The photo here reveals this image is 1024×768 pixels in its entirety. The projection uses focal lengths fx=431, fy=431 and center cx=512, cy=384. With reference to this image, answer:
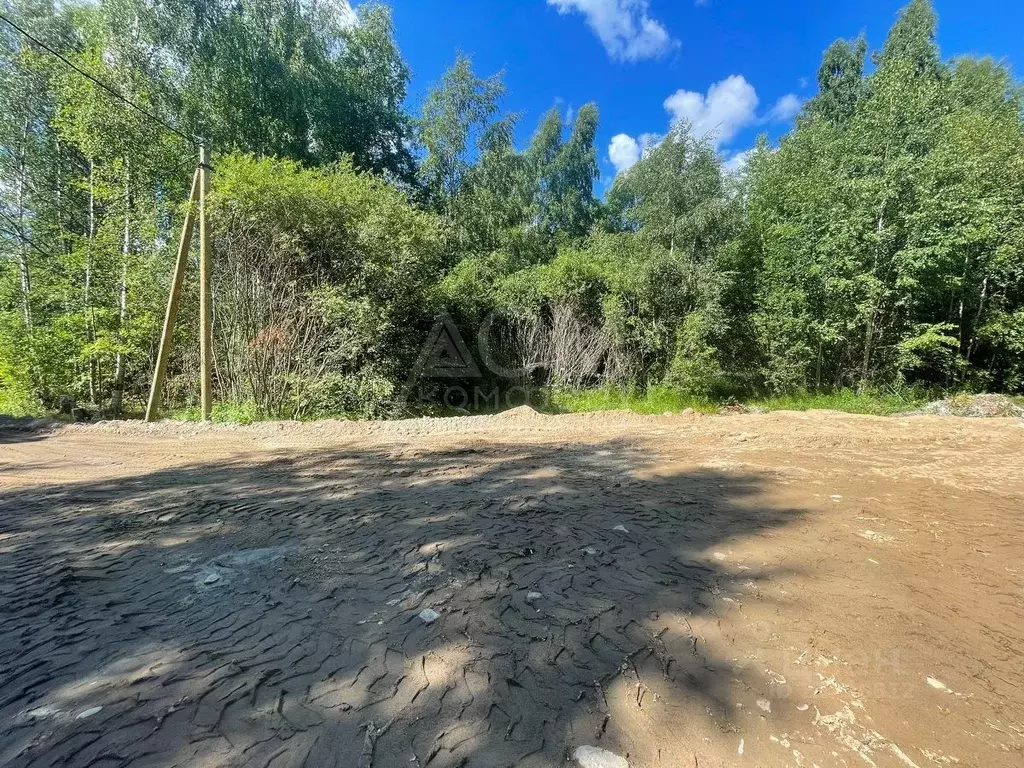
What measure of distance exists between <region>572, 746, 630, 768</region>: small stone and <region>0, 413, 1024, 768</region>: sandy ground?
0.03 m

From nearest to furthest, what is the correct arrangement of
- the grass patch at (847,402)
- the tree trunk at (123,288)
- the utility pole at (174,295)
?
the utility pole at (174,295), the tree trunk at (123,288), the grass patch at (847,402)

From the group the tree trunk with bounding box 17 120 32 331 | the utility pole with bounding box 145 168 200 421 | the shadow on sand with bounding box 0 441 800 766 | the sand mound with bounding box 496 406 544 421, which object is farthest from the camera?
the tree trunk with bounding box 17 120 32 331

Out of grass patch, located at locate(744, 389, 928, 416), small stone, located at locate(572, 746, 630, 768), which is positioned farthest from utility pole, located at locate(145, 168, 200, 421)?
grass patch, located at locate(744, 389, 928, 416)

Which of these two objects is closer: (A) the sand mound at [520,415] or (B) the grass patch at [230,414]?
(B) the grass patch at [230,414]

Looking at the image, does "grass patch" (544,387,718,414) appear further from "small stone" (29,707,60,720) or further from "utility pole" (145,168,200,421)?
"small stone" (29,707,60,720)

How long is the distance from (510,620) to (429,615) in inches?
15.2

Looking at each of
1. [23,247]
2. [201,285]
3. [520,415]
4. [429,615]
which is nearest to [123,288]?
[201,285]

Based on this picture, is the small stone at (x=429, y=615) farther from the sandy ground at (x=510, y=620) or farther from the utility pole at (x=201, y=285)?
the utility pole at (x=201, y=285)

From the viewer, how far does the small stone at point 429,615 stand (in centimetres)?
201

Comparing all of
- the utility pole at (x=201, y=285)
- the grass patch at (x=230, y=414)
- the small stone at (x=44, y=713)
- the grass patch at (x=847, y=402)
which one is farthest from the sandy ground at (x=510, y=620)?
the grass patch at (x=847, y=402)

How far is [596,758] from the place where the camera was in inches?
51.6

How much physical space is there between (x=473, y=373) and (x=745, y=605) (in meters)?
8.83

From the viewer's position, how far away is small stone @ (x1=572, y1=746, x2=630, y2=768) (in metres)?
1.29

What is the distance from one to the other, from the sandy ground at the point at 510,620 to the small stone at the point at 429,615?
0.02 m
